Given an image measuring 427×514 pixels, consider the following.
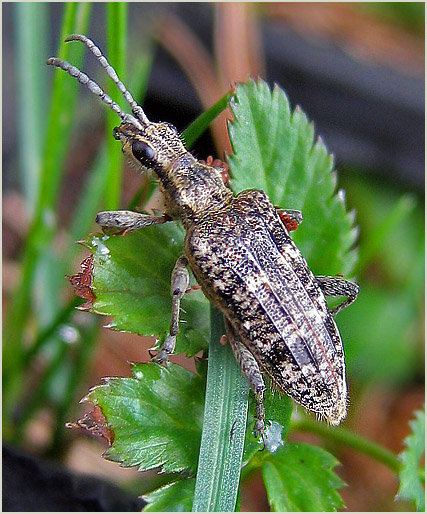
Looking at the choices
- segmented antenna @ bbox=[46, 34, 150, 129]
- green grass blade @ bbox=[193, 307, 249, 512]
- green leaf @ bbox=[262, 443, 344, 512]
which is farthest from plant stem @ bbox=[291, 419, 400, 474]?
segmented antenna @ bbox=[46, 34, 150, 129]

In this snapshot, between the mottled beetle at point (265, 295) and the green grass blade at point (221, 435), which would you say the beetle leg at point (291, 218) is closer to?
the mottled beetle at point (265, 295)

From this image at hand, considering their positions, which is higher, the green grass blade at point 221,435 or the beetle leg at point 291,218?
the beetle leg at point 291,218

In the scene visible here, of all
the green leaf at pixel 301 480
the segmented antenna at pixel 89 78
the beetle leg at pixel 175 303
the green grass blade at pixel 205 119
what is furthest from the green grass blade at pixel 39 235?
the green leaf at pixel 301 480

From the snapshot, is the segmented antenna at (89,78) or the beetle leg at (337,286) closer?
the beetle leg at (337,286)

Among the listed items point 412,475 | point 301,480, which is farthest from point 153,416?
point 412,475

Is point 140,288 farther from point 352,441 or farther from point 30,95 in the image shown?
point 30,95

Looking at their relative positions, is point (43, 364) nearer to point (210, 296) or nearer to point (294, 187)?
point (210, 296)

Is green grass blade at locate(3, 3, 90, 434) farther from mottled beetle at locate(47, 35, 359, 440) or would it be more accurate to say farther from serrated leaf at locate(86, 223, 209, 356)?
serrated leaf at locate(86, 223, 209, 356)
